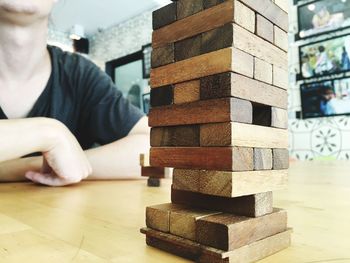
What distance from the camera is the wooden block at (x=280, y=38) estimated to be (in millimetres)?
398

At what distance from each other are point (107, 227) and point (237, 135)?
0.71 feet

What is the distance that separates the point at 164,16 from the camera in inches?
16.1

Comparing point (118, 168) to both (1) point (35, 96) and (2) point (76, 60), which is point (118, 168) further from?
(2) point (76, 60)

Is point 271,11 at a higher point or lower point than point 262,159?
higher

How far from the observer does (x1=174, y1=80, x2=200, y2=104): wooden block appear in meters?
0.37

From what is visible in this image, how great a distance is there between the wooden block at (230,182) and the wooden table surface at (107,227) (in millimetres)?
71

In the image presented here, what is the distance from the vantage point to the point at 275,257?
1.13ft

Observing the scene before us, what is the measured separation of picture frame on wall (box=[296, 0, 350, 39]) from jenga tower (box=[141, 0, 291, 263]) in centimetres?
300

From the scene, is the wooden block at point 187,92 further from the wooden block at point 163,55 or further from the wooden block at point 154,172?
the wooden block at point 154,172

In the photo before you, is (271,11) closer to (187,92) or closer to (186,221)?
(187,92)

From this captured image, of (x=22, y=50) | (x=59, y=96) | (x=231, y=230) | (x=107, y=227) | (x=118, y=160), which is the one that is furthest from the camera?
(x=59, y=96)

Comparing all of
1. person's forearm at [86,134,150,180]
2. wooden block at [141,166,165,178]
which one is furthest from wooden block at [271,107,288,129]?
person's forearm at [86,134,150,180]

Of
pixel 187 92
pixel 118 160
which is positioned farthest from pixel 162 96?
pixel 118 160

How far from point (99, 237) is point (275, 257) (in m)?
0.19
